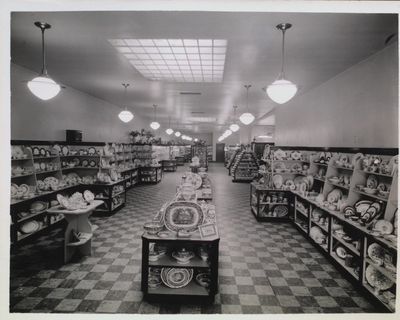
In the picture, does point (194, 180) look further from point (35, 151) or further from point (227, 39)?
point (35, 151)

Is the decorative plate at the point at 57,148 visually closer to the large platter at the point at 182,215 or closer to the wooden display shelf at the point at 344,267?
the large platter at the point at 182,215

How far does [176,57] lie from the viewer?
5789 mm

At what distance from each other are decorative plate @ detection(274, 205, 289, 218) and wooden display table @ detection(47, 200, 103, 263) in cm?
487

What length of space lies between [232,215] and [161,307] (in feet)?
16.6

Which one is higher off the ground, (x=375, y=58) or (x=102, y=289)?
(x=375, y=58)

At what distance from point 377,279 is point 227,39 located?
13.9 ft

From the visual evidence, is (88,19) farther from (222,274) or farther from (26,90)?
(222,274)

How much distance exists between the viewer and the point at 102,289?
155 inches

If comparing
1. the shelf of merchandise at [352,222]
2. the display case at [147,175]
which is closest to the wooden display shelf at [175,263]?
the shelf of merchandise at [352,222]

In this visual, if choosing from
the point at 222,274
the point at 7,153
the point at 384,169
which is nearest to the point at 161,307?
the point at 222,274

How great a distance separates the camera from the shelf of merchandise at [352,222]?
373 centimetres

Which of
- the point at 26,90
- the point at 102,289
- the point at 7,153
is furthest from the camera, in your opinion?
the point at 26,90

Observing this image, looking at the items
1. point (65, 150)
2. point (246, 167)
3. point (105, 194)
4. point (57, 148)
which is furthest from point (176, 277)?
point (246, 167)

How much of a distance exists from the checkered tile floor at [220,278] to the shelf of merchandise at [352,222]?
0.21m
